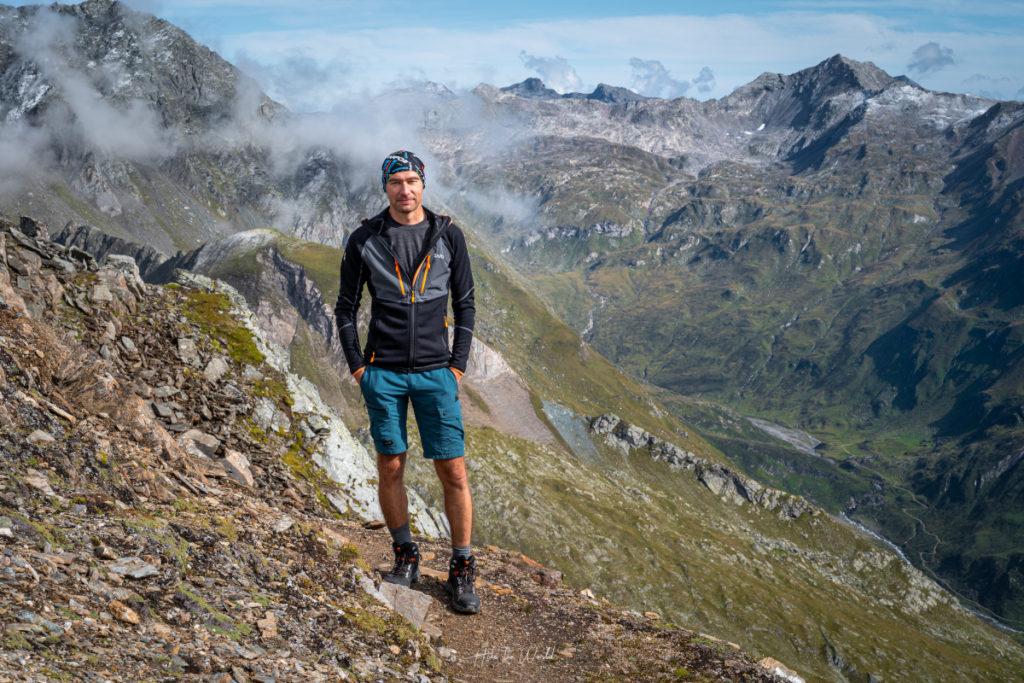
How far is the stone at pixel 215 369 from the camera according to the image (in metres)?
20.4

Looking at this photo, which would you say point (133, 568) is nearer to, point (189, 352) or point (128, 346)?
point (128, 346)

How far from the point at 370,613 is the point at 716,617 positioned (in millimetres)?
164053

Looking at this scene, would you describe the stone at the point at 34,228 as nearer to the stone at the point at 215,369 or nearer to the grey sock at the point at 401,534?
the stone at the point at 215,369

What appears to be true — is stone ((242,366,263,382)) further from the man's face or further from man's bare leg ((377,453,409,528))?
the man's face

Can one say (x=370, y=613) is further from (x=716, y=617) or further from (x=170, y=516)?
(x=716, y=617)

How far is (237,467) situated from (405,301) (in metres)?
8.70

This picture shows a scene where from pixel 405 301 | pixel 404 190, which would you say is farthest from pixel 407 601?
pixel 404 190

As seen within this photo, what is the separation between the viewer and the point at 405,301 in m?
11.1

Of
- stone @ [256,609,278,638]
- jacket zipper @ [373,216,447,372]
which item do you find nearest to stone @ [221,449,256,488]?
stone @ [256,609,278,638]

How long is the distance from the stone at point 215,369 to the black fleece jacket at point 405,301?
11077 millimetres

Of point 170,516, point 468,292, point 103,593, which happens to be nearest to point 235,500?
point 170,516

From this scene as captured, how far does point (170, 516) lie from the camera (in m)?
10.6

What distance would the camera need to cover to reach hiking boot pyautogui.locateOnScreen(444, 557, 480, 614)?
1253cm

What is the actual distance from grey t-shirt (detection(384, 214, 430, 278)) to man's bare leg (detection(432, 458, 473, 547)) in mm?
3798
